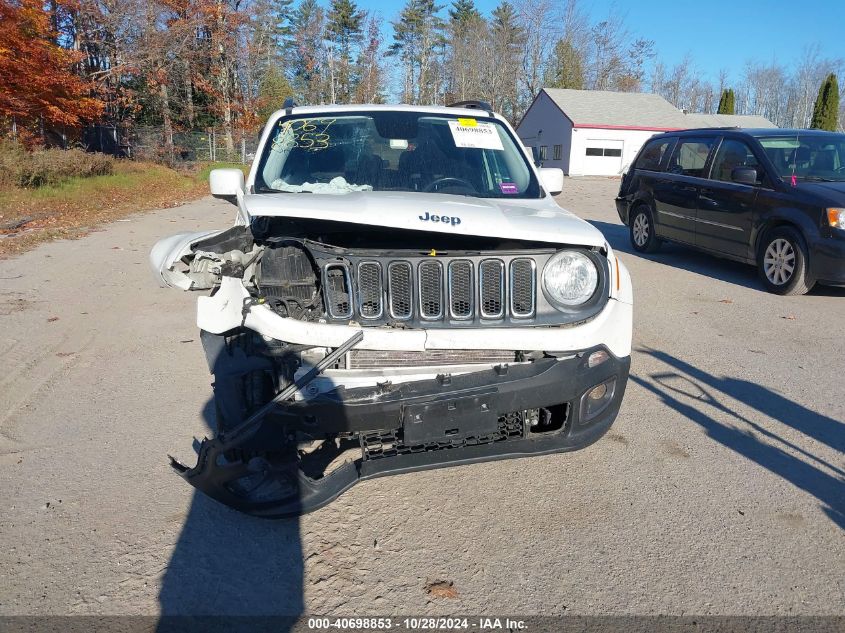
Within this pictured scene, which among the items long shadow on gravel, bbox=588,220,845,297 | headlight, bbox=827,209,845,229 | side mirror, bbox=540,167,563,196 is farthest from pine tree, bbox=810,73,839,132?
side mirror, bbox=540,167,563,196

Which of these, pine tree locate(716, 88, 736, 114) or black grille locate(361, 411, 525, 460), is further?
pine tree locate(716, 88, 736, 114)

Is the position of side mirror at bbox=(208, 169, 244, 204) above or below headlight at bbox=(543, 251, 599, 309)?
above

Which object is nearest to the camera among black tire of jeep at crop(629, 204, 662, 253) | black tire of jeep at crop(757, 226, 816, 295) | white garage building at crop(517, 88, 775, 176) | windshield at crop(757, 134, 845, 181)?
black tire of jeep at crop(757, 226, 816, 295)

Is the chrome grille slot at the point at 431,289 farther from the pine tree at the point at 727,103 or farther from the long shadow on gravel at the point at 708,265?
the pine tree at the point at 727,103

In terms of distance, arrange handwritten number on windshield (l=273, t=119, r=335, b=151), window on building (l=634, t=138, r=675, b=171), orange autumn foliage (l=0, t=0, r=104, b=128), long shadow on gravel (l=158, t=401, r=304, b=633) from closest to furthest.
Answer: long shadow on gravel (l=158, t=401, r=304, b=633)
handwritten number on windshield (l=273, t=119, r=335, b=151)
window on building (l=634, t=138, r=675, b=171)
orange autumn foliage (l=0, t=0, r=104, b=128)

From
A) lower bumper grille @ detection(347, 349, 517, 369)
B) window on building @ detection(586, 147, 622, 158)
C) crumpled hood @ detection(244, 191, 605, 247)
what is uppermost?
window on building @ detection(586, 147, 622, 158)

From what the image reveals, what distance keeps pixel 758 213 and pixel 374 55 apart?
200 ft

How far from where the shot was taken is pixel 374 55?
6272cm

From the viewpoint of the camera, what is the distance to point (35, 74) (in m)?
22.9

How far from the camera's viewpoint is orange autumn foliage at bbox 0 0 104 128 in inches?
861

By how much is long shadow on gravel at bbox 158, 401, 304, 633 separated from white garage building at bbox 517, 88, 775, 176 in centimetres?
4089

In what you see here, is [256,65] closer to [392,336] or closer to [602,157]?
[602,157]

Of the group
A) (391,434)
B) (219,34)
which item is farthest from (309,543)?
(219,34)

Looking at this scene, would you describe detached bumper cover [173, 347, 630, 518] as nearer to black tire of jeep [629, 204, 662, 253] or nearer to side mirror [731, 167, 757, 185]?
side mirror [731, 167, 757, 185]
